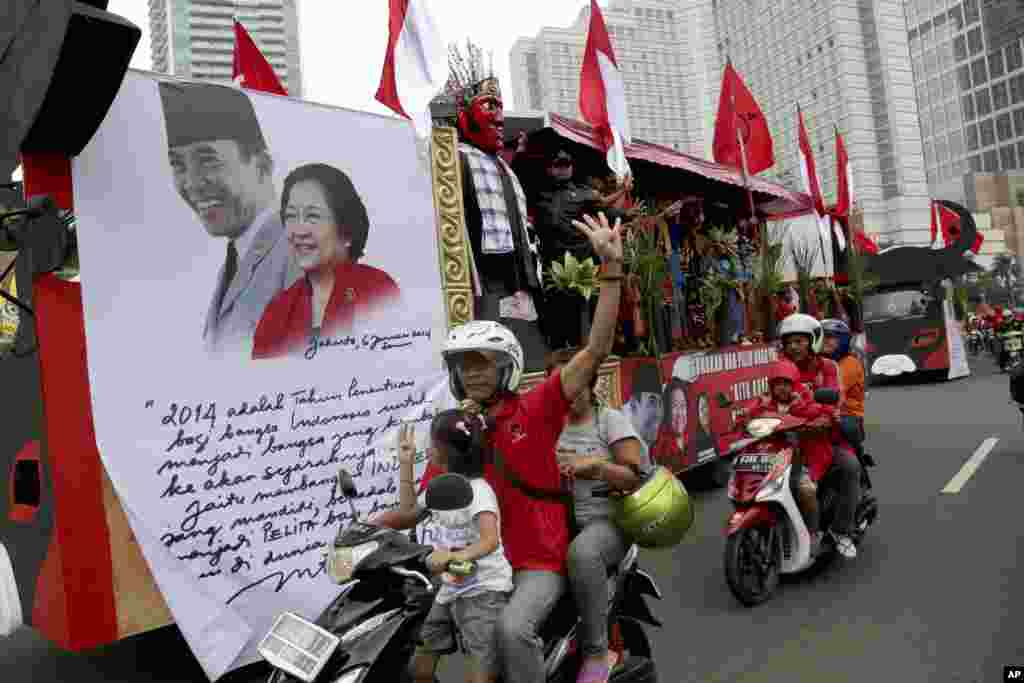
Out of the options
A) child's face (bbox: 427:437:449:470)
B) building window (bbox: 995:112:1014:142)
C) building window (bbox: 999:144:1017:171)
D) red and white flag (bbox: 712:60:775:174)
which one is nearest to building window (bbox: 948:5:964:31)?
building window (bbox: 995:112:1014:142)

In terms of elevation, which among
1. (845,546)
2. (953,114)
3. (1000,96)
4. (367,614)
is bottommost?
(845,546)

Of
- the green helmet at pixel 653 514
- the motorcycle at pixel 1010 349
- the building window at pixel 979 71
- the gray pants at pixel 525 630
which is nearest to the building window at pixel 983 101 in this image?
the building window at pixel 979 71

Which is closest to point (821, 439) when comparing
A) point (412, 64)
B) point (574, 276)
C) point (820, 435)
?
point (820, 435)

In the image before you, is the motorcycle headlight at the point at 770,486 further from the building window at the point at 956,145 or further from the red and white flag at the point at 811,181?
the building window at the point at 956,145

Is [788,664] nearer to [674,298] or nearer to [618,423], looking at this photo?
[618,423]

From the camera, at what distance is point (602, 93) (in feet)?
26.1

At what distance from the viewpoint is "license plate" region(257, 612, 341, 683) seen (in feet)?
7.51

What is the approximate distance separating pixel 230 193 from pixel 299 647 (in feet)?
9.66

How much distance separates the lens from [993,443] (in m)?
9.68

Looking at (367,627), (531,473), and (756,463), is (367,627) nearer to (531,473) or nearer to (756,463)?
(531,473)

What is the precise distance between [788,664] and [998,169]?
103514 mm

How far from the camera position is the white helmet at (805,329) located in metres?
5.67

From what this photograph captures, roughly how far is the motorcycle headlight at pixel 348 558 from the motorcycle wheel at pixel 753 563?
2968 mm

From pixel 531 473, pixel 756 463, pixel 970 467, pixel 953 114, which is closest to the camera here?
pixel 531 473
